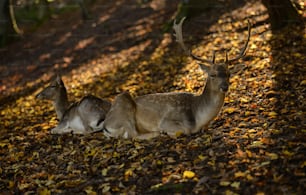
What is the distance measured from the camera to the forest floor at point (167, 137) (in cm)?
537

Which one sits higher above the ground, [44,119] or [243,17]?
[243,17]

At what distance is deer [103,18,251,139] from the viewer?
257 inches

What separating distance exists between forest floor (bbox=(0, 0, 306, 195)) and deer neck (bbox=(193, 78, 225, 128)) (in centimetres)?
27

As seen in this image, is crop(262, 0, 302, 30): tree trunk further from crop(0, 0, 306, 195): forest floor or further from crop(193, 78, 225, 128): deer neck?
crop(193, 78, 225, 128): deer neck

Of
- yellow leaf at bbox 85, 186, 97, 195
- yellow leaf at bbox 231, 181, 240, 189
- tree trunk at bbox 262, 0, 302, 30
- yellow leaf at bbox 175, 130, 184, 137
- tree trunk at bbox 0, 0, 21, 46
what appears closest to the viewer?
yellow leaf at bbox 231, 181, 240, 189

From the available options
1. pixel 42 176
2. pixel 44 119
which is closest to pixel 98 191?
pixel 42 176

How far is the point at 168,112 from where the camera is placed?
273 inches

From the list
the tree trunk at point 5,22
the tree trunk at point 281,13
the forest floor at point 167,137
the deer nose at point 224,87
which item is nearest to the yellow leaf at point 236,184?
the forest floor at point 167,137

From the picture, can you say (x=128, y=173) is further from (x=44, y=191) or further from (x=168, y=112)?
(x=168, y=112)

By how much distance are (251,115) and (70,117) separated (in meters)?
3.56

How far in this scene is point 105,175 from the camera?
19.7 ft

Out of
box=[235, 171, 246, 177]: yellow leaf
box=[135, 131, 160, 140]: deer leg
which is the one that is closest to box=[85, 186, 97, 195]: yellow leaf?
box=[135, 131, 160, 140]: deer leg

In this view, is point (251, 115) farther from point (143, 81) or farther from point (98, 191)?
point (143, 81)

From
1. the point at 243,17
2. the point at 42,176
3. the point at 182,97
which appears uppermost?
the point at 243,17
